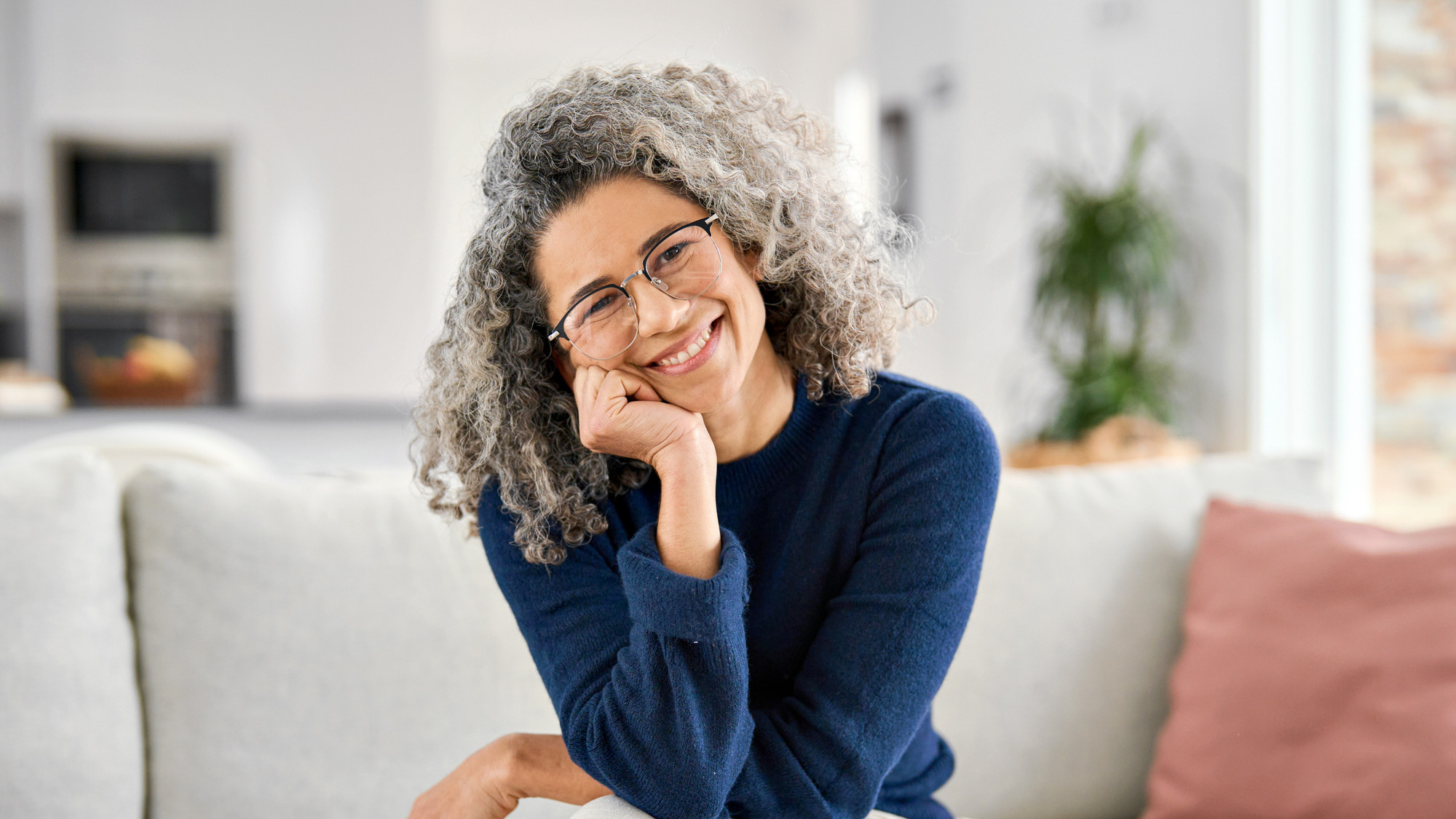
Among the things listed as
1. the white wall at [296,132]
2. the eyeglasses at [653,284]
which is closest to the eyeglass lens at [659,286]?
the eyeglasses at [653,284]

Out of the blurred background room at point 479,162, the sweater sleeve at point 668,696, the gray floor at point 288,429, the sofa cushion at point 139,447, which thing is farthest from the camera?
the gray floor at point 288,429

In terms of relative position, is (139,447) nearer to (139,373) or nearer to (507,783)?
(507,783)

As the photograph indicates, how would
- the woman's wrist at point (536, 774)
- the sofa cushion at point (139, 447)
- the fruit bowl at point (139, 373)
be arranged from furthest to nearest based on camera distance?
the fruit bowl at point (139, 373)
the sofa cushion at point (139, 447)
the woman's wrist at point (536, 774)

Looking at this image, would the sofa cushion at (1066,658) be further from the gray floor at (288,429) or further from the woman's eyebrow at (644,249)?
the gray floor at (288,429)

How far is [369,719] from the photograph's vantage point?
55.1 inches

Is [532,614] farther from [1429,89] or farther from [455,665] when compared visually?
[1429,89]

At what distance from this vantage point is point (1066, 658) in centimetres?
155

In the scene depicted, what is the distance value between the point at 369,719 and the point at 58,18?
16.0 feet

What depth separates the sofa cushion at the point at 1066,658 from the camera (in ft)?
5.00

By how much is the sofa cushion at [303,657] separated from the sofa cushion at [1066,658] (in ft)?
1.97

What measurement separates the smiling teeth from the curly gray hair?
0.10 metres

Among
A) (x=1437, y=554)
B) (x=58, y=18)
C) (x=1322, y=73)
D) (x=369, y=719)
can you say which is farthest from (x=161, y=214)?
(x=1437, y=554)

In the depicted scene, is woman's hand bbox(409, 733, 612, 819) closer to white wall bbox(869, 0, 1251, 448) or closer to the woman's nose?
the woman's nose

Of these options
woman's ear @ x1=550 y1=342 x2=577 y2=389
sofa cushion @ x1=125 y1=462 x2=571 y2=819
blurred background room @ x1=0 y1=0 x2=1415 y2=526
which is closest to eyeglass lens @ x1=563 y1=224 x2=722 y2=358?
woman's ear @ x1=550 y1=342 x2=577 y2=389
